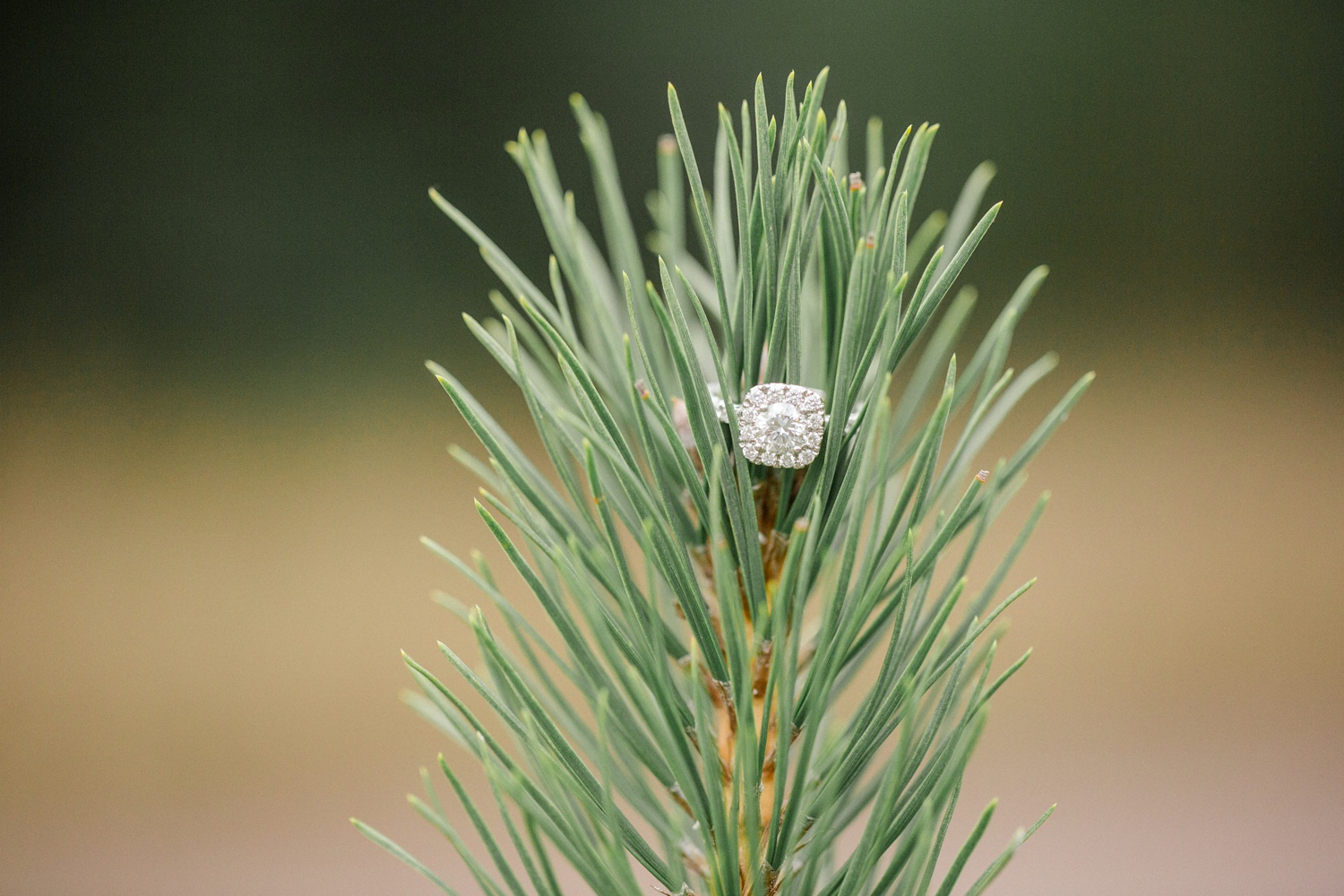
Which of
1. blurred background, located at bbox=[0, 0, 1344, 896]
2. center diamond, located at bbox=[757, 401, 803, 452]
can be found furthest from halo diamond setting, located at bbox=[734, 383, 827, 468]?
blurred background, located at bbox=[0, 0, 1344, 896]

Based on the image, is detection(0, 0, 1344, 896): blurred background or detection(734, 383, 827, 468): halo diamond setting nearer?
detection(734, 383, 827, 468): halo diamond setting

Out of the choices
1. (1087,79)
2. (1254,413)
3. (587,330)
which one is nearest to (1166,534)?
(1254,413)

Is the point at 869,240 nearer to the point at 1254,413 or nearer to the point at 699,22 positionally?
the point at 699,22

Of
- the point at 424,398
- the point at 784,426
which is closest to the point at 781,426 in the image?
the point at 784,426

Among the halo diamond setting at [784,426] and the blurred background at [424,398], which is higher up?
the blurred background at [424,398]

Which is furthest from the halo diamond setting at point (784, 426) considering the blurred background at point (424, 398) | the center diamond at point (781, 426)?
the blurred background at point (424, 398)

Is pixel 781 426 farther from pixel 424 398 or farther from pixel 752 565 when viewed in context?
pixel 424 398

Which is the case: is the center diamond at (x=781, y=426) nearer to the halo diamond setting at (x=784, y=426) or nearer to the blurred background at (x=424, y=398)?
the halo diamond setting at (x=784, y=426)

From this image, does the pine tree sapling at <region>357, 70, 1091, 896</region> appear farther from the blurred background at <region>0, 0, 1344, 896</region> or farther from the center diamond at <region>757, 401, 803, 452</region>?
the blurred background at <region>0, 0, 1344, 896</region>

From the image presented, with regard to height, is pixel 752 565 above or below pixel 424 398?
below
